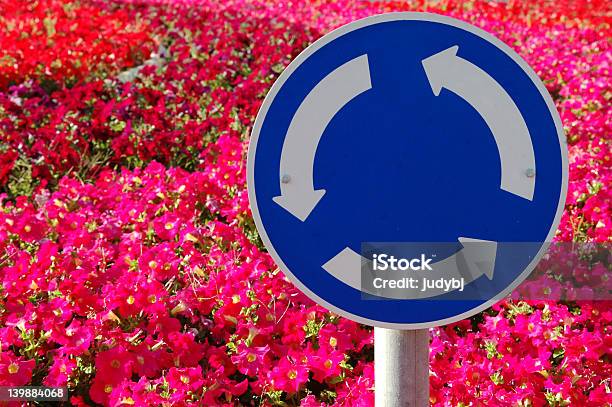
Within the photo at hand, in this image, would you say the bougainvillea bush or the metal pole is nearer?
the metal pole

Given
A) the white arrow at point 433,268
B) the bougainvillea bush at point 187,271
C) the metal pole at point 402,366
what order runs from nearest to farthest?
the white arrow at point 433,268
the metal pole at point 402,366
the bougainvillea bush at point 187,271

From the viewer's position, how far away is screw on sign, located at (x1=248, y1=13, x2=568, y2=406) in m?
1.38

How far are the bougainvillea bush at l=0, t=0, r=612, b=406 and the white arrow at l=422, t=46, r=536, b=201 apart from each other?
32.1 inches

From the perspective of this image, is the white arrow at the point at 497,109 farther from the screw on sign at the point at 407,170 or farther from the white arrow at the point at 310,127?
the white arrow at the point at 310,127

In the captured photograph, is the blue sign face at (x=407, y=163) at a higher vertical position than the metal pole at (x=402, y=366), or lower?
higher

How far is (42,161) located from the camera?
4.05 m

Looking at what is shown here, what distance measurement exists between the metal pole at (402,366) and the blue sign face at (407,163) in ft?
0.34

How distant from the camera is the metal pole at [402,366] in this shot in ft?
4.87

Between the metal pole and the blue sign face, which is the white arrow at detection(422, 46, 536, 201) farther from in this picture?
the metal pole

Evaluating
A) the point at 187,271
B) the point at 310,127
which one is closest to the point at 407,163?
the point at 310,127

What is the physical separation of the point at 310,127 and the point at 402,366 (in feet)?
1.65

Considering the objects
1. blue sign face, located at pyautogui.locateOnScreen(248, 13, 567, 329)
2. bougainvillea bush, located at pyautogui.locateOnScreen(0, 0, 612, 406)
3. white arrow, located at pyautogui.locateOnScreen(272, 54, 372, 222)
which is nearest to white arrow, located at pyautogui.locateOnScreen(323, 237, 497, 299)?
blue sign face, located at pyautogui.locateOnScreen(248, 13, 567, 329)

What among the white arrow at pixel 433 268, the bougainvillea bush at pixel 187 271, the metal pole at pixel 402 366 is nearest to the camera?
the white arrow at pixel 433 268

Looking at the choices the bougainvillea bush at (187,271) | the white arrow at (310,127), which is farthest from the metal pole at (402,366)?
the bougainvillea bush at (187,271)
